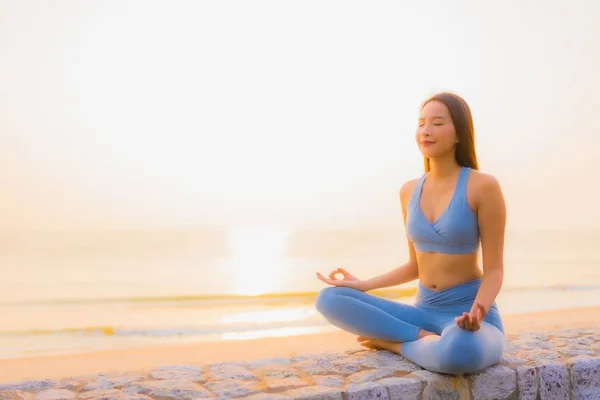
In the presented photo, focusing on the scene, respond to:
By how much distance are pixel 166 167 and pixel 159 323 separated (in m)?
19.6

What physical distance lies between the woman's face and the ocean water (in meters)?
4.66

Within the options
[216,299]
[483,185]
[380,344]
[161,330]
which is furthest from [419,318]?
[216,299]

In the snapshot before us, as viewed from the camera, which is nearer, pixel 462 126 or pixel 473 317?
pixel 473 317

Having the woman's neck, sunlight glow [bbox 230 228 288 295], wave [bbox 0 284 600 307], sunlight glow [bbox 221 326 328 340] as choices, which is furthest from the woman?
sunlight glow [bbox 230 228 288 295]

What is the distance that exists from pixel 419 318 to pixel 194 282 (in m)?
12.0

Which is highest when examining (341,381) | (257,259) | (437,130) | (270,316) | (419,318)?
(437,130)

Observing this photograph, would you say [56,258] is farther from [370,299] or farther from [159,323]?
[370,299]

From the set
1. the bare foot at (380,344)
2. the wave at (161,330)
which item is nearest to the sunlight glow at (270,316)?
the wave at (161,330)

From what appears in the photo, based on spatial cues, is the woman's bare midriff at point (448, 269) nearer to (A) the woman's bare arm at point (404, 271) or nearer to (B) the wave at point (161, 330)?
(A) the woman's bare arm at point (404, 271)

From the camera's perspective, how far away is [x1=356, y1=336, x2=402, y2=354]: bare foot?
335 centimetres

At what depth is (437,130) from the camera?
3.24 metres

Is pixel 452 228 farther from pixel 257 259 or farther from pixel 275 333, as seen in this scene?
pixel 257 259

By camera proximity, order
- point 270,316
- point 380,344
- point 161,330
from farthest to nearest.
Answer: point 270,316 → point 161,330 → point 380,344

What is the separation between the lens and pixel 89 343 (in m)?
7.62
